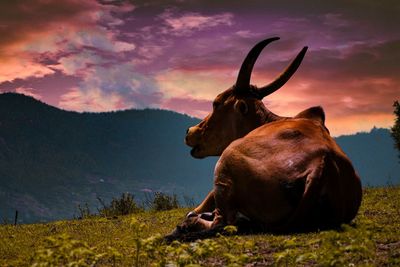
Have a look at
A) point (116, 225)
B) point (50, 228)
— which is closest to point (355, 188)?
point (116, 225)

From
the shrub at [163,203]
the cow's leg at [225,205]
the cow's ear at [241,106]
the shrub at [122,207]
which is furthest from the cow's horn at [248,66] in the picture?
the shrub at [122,207]

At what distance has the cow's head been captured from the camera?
38.8 feet

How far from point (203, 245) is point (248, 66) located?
5.47 metres

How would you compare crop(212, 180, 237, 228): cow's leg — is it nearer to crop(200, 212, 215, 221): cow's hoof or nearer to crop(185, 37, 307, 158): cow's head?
crop(200, 212, 215, 221): cow's hoof

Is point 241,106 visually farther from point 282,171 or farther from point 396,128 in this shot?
point 396,128

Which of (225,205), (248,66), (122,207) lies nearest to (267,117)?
(248,66)

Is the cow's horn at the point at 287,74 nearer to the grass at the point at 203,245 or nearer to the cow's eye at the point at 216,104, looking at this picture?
the cow's eye at the point at 216,104

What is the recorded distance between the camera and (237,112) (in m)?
12.1

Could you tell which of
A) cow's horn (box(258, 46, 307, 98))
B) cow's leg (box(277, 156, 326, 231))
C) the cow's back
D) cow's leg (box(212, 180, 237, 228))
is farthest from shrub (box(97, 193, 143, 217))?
cow's leg (box(277, 156, 326, 231))

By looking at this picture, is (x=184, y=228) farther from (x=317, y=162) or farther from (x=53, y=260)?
(x=53, y=260)

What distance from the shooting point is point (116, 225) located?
15109mm

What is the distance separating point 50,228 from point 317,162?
355 inches

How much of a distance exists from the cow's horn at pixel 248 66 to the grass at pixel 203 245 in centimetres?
312

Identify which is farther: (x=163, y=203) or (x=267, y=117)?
(x=163, y=203)
